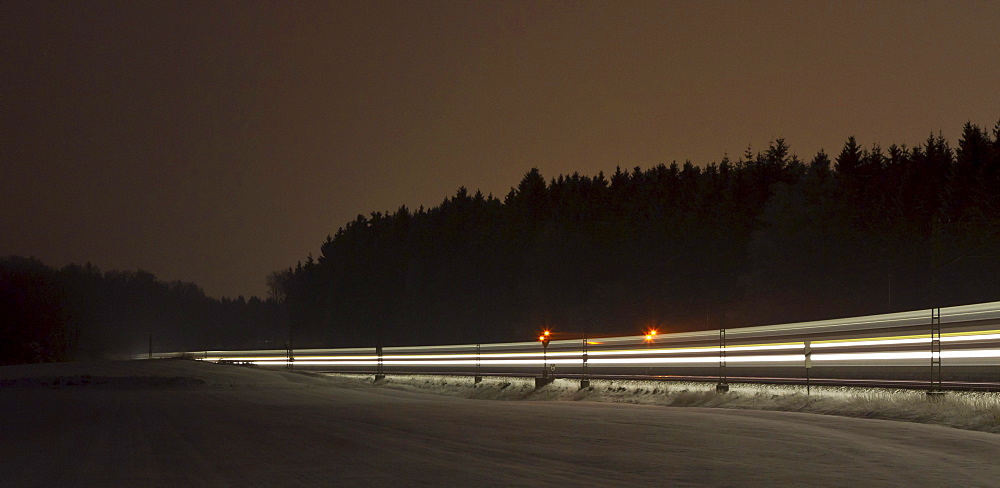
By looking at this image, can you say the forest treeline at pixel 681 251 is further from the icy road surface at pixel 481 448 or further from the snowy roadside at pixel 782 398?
the icy road surface at pixel 481 448

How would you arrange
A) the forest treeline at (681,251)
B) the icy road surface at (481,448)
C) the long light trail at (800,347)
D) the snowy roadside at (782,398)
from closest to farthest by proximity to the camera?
1. the icy road surface at (481,448)
2. the snowy roadside at (782,398)
3. the long light trail at (800,347)
4. the forest treeline at (681,251)

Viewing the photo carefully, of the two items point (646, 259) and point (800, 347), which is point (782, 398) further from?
point (646, 259)

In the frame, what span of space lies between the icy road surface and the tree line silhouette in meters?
19.9

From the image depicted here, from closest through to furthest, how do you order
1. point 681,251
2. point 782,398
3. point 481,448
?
point 481,448 < point 782,398 < point 681,251

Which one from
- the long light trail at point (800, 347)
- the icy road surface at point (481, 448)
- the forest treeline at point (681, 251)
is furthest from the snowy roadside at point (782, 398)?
the forest treeline at point (681, 251)

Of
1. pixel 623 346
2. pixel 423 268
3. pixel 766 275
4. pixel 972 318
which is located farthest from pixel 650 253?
pixel 972 318

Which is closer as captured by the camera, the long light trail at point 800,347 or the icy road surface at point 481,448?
the icy road surface at point 481,448

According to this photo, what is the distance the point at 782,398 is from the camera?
2566cm

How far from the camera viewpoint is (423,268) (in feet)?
492

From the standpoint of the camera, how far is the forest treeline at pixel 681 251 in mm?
80562

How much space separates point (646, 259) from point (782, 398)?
8662 centimetres

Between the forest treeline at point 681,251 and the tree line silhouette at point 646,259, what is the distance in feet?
0.62

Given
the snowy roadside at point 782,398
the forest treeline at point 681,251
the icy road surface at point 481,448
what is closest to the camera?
the icy road surface at point 481,448

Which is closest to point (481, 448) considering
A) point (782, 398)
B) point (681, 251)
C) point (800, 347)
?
point (782, 398)
